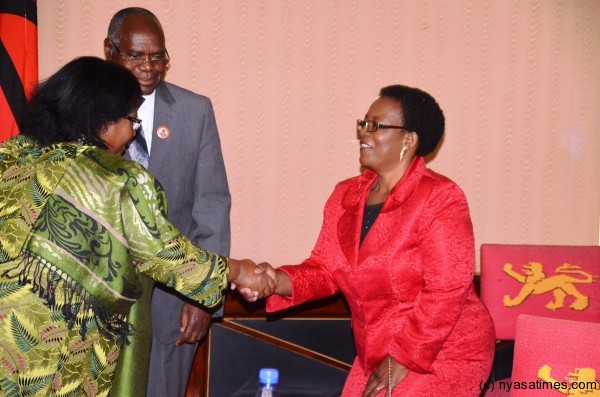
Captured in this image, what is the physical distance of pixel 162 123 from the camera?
10.0ft

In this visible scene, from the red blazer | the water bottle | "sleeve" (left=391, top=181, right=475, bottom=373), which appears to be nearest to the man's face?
the red blazer

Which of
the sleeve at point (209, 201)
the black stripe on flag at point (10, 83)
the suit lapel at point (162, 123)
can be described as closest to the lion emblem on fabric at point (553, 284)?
the sleeve at point (209, 201)

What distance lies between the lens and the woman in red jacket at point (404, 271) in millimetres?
2711

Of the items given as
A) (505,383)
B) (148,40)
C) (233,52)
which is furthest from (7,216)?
(505,383)

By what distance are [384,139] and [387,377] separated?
93cm

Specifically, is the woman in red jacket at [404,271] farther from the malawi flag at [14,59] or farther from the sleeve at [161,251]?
the malawi flag at [14,59]

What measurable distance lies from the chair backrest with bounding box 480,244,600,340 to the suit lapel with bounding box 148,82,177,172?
165 cm

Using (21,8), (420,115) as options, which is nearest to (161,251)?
(420,115)

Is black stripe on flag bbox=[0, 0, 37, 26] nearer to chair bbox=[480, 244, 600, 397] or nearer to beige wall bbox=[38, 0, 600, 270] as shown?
beige wall bbox=[38, 0, 600, 270]

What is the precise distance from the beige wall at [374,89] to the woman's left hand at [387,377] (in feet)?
4.83

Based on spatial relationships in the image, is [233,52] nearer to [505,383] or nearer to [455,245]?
[455,245]

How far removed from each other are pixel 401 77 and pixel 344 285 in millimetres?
1598

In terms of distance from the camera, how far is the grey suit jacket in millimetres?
3051

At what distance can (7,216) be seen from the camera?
7.14ft
